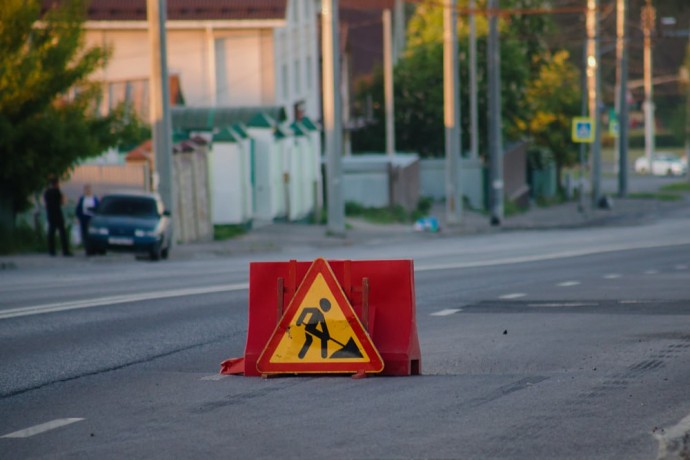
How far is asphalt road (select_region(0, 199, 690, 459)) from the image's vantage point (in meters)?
8.28

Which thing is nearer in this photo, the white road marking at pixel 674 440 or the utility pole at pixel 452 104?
the white road marking at pixel 674 440

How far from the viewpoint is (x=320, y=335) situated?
423 inches

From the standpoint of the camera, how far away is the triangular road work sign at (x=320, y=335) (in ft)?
35.0

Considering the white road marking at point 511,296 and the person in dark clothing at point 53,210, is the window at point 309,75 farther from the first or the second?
the white road marking at point 511,296

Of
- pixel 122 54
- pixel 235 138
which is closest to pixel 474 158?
pixel 122 54

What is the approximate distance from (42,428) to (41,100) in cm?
2307

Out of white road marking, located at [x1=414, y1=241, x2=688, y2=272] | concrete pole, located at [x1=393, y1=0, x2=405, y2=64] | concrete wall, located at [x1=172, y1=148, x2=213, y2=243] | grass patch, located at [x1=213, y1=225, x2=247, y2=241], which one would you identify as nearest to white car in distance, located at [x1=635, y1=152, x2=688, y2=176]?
concrete pole, located at [x1=393, y1=0, x2=405, y2=64]

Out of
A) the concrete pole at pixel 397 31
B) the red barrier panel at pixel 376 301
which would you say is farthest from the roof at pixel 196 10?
the concrete pole at pixel 397 31

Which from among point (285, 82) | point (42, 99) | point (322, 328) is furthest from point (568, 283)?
point (285, 82)

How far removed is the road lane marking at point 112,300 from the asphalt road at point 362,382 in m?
0.05

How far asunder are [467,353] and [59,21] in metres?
21.2

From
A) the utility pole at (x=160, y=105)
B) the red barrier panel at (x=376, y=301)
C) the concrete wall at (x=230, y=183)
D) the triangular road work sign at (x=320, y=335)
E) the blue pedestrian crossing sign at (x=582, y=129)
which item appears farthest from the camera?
the blue pedestrian crossing sign at (x=582, y=129)

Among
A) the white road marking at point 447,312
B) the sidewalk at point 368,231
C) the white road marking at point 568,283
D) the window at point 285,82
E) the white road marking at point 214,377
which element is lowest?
the sidewalk at point 368,231

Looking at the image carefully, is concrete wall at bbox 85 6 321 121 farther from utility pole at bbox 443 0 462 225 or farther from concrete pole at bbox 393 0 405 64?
concrete pole at bbox 393 0 405 64
